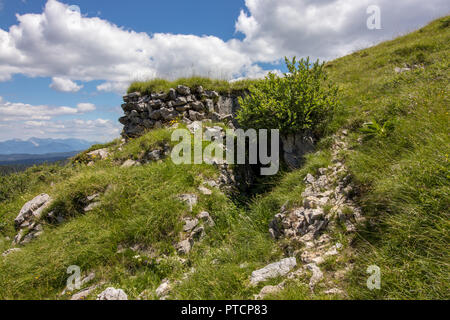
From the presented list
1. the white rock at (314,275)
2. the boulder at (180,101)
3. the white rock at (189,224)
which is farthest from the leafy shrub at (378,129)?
the boulder at (180,101)

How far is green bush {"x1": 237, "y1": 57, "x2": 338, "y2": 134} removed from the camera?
745 centimetres

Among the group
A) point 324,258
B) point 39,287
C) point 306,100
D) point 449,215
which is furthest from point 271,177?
point 39,287

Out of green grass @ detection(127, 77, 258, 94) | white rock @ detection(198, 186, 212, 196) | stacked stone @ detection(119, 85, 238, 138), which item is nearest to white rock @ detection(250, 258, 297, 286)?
white rock @ detection(198, 186, 212, 196)

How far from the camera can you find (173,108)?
1139cm

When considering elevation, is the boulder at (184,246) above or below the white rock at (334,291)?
below

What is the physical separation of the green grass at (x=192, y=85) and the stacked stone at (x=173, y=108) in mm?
314

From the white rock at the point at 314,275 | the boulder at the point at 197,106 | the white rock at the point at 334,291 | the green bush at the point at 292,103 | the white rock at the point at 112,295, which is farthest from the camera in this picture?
the boulder at the point at 197,106

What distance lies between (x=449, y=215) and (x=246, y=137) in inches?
245

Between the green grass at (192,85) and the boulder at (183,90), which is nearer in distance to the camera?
the boulder at (183,90)

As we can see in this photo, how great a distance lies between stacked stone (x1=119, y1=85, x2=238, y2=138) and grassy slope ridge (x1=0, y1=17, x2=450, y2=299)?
2.79m

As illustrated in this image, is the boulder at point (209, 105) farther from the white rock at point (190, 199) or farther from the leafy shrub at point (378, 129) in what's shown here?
the leafy shrub at point (378, 129)

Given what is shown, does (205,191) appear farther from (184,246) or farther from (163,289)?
(163,289)

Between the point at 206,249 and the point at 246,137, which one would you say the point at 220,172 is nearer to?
the point at 246,137

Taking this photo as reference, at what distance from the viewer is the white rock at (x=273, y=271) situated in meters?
3.80
